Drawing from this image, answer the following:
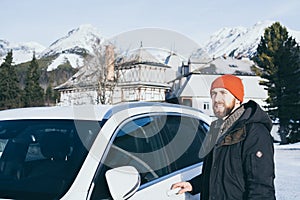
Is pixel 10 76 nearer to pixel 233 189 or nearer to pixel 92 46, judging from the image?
pixel 92 46

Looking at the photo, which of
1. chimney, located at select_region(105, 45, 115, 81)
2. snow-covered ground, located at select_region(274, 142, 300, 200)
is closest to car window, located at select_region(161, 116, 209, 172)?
snow-covered ground, located at select_region(274, 142, 300, 200)

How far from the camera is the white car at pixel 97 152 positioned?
7.79ft

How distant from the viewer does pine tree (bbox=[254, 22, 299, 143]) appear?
33938mm

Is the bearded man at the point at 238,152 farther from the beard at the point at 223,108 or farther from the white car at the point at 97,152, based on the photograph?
the white car at the point at 97,152

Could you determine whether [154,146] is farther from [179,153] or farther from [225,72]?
[225,72]

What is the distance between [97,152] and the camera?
250 centimetres

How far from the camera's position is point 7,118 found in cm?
321

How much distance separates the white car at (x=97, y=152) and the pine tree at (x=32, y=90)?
2043 inches

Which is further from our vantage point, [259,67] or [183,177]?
[259,67]

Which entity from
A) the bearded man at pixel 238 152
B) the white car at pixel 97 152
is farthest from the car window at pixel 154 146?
the bearded man at pixel 238 152

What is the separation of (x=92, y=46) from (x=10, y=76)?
22976 millimetres

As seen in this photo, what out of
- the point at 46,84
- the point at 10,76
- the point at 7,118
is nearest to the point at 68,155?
the point at 7,118

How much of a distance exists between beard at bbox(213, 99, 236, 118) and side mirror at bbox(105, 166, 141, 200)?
0.75 metres

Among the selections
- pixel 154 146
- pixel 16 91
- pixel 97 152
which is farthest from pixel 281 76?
pixel 16 91
